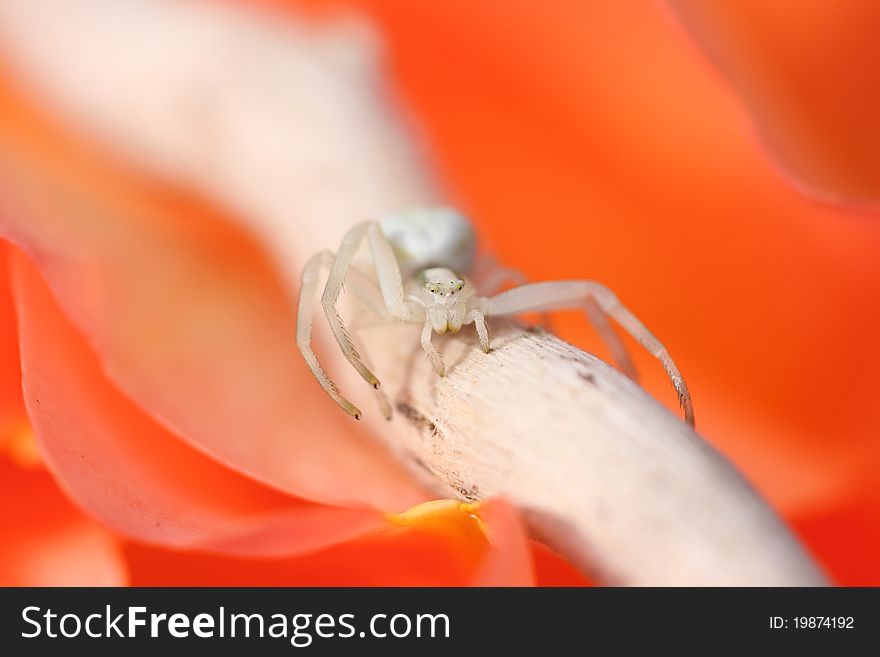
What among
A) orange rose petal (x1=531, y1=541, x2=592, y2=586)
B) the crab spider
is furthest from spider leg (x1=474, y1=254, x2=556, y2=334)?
orange rose petal (x1=531, y1=541, x2=592, y2=586)

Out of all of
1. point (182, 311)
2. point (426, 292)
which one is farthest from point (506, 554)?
point (182, 311)

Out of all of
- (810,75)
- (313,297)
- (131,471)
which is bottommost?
(131,471)

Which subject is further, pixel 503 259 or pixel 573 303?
pixel 503 259

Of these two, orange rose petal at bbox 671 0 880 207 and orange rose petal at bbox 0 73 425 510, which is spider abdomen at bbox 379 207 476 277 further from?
orange rose petal at bbox 671 0 880 207

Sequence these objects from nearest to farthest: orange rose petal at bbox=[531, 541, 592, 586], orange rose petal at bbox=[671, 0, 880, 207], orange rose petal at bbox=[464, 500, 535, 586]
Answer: orange rose petal at bbox=[464, 500, 535, 586], orange rose petal at bbox=[531, 541, 592, 586], orange rose petal at bbox=[671, 0, 880, 207]

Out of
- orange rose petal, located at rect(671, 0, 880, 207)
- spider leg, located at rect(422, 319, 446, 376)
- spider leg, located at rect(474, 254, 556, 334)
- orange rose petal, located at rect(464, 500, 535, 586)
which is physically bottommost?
orange rose petal, located at rect(464, 500, 535, 586)

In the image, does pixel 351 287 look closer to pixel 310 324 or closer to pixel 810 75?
pixel 310 324
